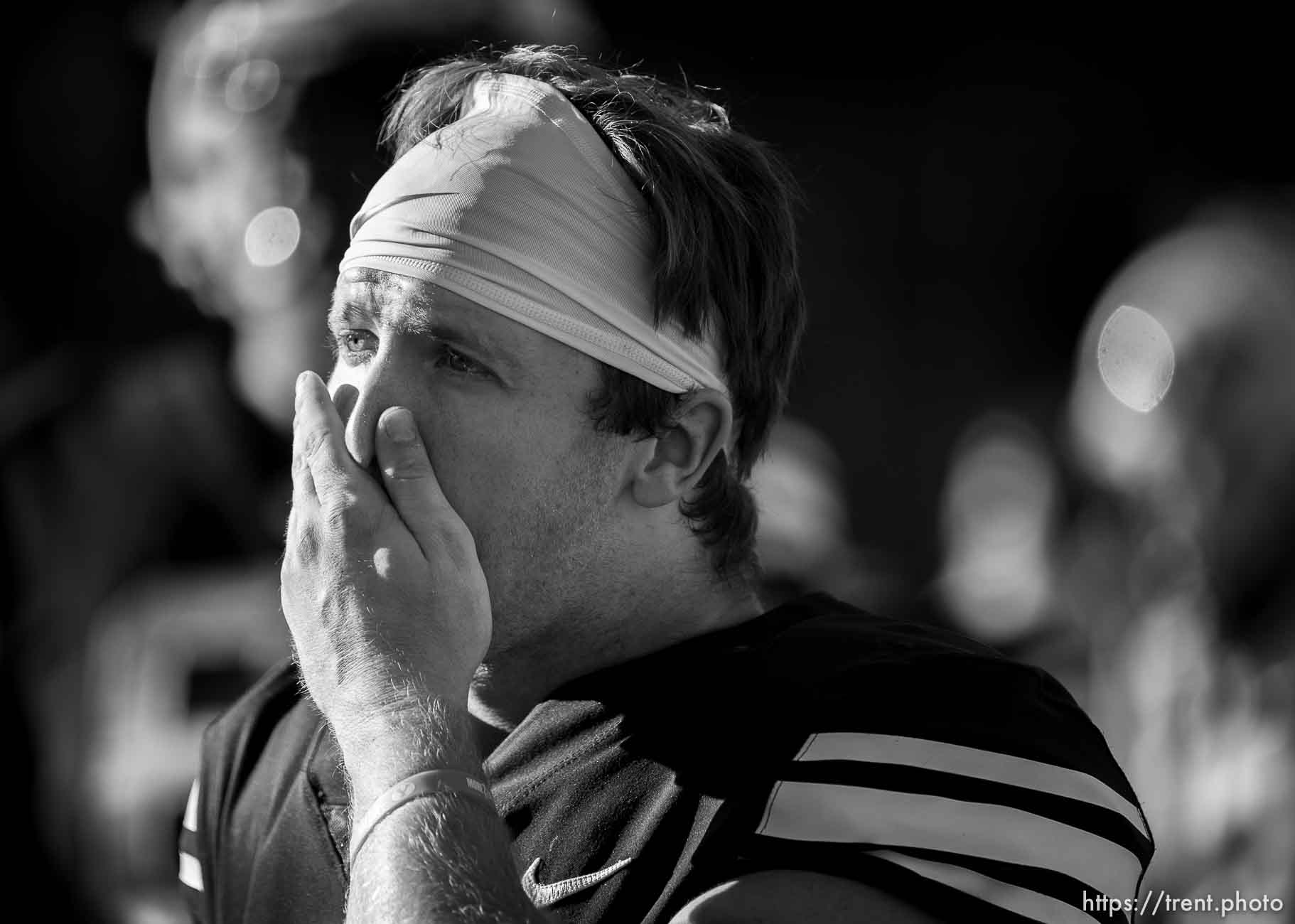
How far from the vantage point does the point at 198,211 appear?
4875mm

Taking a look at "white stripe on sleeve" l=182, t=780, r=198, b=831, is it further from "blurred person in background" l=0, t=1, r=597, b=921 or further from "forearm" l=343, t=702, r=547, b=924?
"blurred person in background" l=0, t=1, r=597, b=921

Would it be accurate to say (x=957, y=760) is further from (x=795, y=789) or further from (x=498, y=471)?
(x=498, y=471)

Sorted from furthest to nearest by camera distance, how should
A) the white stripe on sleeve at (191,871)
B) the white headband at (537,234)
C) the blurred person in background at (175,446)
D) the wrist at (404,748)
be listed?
the blurred person in background at (175,446)
the white stripe on sleeve at (191,871)
the white headband at (537,234)
the wrist at (404,748)

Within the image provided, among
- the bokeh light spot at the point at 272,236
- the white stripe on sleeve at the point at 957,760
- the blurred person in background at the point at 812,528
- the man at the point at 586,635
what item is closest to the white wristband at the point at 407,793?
the man at the point at 586,635

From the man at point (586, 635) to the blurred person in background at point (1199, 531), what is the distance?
10.1 ft

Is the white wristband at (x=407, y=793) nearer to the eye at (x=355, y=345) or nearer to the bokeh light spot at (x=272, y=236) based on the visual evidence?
the eye at (x=355, y=345)

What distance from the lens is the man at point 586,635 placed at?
1629 millimetres

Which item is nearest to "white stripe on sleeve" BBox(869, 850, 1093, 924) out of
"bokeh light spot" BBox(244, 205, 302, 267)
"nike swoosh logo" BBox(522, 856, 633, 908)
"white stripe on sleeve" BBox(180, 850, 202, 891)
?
"nike swoosh logo" BBox(522, 856, 633, 908)

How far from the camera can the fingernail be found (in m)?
1.87

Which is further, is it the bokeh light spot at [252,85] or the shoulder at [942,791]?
the bokeh light spot at [252,85]

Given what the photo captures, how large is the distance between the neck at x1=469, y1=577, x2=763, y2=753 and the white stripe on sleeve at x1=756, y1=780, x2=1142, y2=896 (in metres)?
0.43

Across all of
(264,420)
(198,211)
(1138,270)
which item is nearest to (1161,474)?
(1138,270)

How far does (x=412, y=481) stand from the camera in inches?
72.4

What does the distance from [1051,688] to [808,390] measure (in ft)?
12.2
